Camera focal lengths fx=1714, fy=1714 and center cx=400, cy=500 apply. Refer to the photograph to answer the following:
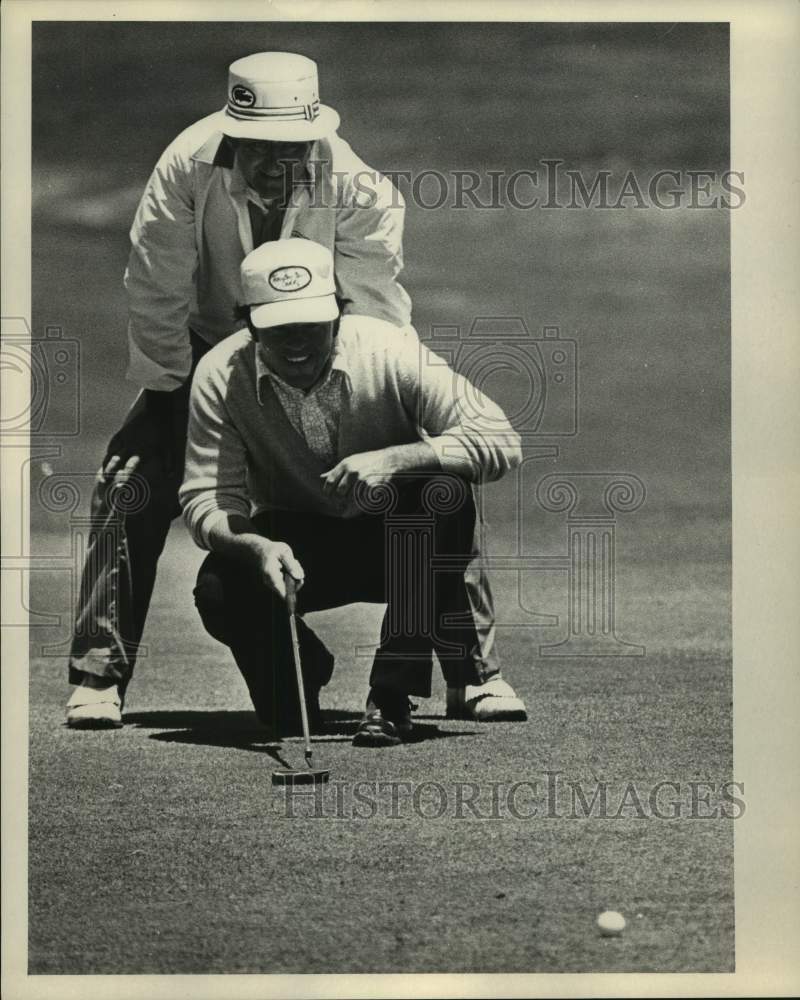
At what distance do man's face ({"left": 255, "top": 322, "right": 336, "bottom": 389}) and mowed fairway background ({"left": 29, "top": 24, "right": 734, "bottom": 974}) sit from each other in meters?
0.40

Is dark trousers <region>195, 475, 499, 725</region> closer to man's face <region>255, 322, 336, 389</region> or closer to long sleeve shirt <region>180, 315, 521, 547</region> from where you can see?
long sleeve shirt <region>180, 315, 521, 547</region>

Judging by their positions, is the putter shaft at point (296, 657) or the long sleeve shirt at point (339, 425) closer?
the putter shaft at point (296, 657)

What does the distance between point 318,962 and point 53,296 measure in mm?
2822

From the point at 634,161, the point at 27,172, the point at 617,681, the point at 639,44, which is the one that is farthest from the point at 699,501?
→ the point at 27,172

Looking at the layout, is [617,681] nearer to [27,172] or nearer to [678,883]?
[678,883]

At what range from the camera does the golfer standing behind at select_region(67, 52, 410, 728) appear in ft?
22.6

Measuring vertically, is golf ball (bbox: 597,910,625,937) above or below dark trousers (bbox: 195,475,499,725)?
below

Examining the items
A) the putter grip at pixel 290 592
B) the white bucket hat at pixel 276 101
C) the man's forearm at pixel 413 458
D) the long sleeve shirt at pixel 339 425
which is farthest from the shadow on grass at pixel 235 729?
the white bucket hat at pixel 276 101

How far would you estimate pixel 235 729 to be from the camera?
688 cm

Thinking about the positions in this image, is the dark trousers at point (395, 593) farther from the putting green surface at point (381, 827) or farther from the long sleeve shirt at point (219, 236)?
the long sleeve shirt at point (219, 236)

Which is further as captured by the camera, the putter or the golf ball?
the putter

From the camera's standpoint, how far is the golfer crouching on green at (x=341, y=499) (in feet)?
22.5

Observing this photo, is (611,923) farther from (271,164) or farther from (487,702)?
(271,164)

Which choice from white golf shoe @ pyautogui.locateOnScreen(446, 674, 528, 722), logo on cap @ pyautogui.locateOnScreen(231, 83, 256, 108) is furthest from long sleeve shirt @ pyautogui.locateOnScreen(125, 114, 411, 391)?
white golf shoe @ pyautogui.locateOnScreen(446, 674, 528, 722)
